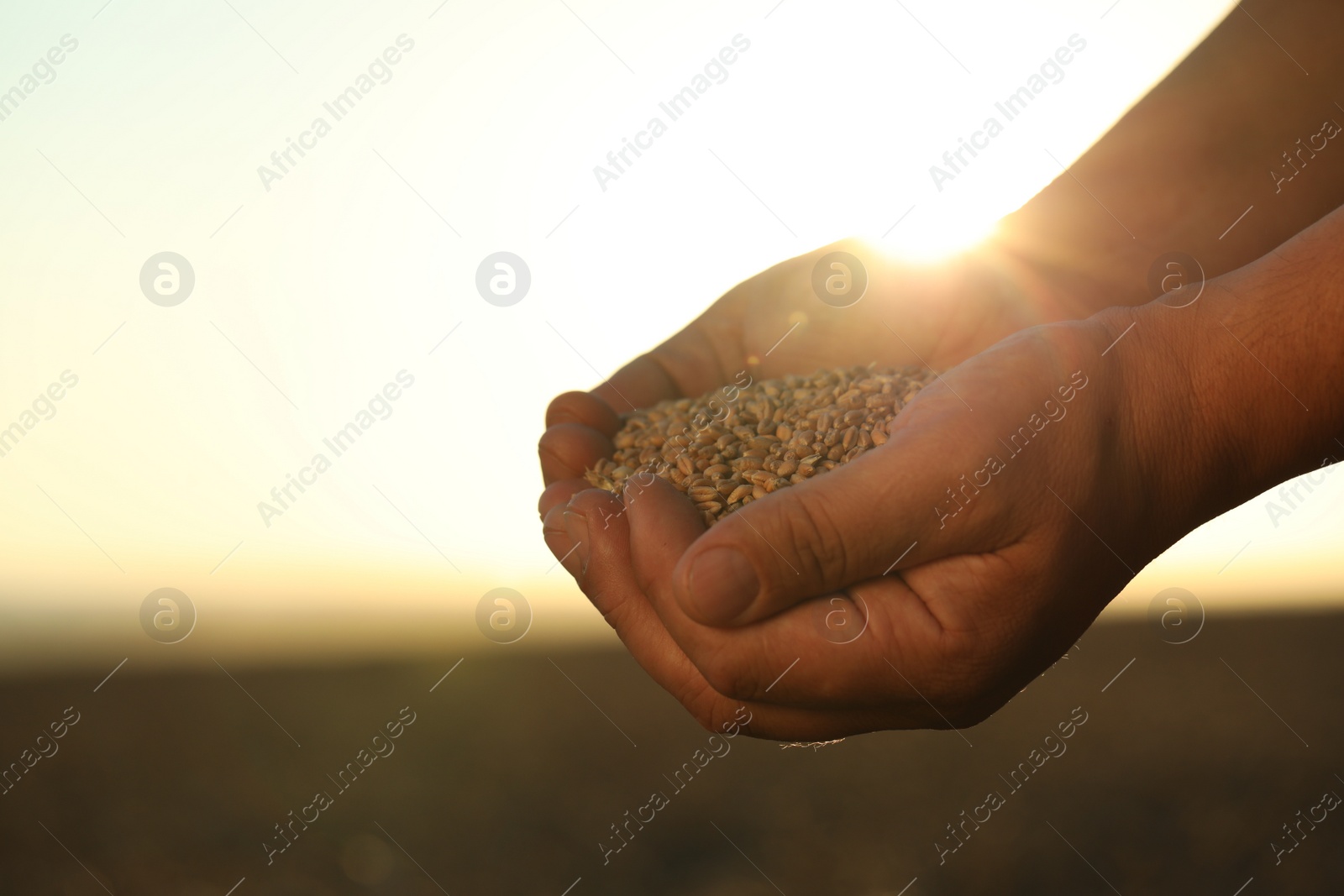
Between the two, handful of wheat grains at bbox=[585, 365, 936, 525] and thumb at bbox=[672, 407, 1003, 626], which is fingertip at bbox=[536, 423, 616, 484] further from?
thumb at bbox=[672, 407, 1003, 626]

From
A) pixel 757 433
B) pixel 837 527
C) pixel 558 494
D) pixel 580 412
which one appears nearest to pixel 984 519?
pixel 837 527

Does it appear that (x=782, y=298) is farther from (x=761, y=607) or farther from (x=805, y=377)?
(x=761, y=607)

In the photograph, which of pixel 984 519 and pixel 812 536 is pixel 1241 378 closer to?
pixel 984 519

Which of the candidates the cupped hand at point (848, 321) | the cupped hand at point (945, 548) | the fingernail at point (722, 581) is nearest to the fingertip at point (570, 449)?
the cupped hand at point (848, 321)

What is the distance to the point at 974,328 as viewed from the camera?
2881 millimetres

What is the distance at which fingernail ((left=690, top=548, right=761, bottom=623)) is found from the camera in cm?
157

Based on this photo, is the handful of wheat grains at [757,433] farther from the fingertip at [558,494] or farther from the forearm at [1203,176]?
the forearm at [1203,176]

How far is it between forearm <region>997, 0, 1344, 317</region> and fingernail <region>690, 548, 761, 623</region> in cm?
179

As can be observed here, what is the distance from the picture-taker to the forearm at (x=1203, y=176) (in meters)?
2.57

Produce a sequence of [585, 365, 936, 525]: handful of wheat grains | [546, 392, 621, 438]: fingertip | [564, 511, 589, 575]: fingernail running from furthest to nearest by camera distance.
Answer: [546, 392, 621, 438]: fingertip
[585, 365, 936, 525]: handful of wheat grains
[564, 511, 589, 575]: fingernail

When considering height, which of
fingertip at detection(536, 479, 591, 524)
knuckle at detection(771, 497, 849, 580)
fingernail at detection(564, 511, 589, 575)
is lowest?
knuckle at detection(771, 497, 849, 580)

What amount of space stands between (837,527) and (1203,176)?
197cm

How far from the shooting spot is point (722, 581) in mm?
1578

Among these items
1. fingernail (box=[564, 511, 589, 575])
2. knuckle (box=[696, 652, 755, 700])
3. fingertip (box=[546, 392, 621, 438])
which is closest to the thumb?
knuckle (box=[696, 652, 755, 700])
